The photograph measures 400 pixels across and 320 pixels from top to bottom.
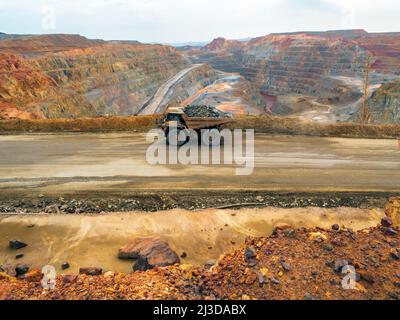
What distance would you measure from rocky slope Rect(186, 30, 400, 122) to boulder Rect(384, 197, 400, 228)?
45.4 m

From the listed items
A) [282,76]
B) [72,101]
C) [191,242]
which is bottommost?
[191,242]

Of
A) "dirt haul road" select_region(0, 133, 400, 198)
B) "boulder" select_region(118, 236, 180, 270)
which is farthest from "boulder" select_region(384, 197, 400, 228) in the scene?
"boulder" select_region(118, 236, 180, 270)

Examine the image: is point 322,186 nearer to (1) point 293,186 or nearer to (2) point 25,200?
(1) point 293,186

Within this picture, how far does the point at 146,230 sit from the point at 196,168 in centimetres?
462

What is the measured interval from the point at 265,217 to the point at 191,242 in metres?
2.77

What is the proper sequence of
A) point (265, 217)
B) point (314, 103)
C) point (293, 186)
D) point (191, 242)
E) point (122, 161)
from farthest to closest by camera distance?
point (314, 103) → point (122, 161) → point (293, 186) → point (265, 217) → point (191, 242)

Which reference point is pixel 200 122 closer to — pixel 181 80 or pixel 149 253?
pixel 149 253

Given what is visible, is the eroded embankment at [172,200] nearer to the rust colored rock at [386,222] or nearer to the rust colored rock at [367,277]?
the rust colored rock at [386,222]

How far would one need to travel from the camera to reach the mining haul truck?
17328mm

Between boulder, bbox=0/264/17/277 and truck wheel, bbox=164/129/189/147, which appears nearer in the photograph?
boulder, bbox=0/264/17/277

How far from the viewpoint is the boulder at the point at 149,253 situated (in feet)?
27.5

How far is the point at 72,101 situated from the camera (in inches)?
1831

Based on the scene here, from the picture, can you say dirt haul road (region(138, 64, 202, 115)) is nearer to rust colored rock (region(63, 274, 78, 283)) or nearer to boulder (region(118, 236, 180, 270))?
boulder (region(118, 236, 180, 270))
